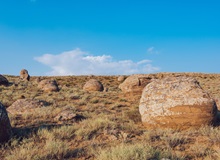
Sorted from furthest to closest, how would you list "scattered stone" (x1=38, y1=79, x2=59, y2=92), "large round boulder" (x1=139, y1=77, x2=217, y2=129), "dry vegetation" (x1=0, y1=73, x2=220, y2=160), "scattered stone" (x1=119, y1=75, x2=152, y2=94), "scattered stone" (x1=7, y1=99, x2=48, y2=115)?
1. "scattered stone" (x1=38, y1=79, x2=59, y2=92)
2. "scattered stone" (x1=119, y1=75, x2=152, y2=94)
3. "scattered stone" (x1=7, y1=99, x2=48, y2=115)
4. "large round boulder" (x1=139, y1=77, x2=217, y2=129)
5. "dry vegetation" (x1=0, y1=73, x2=220, y2=160)

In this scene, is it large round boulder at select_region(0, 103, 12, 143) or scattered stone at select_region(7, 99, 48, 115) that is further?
scattered stone at select_region(7, 99, 48, 115)

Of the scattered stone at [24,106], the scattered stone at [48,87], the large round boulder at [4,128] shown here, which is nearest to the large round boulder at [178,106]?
the large round boulder at [4,128]

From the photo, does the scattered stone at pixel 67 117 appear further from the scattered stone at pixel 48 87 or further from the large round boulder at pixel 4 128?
the scattered stone at pixel 48 87

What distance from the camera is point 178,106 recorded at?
7746mm

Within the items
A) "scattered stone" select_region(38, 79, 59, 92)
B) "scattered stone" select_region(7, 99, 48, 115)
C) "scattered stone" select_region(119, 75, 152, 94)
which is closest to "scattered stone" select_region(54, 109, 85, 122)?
"scattered stone" select_region(7, 99, 48, 115)

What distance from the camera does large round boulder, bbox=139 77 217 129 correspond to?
761cm

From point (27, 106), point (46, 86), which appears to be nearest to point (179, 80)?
point (27, 106)

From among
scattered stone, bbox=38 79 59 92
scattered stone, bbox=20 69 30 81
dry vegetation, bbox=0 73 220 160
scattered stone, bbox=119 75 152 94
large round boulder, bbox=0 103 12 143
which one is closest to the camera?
dry vegetation, bbox=0 73 220 160

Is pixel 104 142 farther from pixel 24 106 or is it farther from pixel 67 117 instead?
pixel 24 106

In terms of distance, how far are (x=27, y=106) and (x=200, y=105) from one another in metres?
8.62

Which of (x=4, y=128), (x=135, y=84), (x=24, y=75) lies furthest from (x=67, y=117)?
(x=24, y=75)

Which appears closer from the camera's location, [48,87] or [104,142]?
[104,142]

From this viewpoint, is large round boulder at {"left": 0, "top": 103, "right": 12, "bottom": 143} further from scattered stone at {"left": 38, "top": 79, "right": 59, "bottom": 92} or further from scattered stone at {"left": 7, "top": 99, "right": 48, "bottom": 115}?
scattered stone at {"left": 38, "top": 79, "right": 59, "bottom": 92}

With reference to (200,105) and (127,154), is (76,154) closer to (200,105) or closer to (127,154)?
(127,154)
